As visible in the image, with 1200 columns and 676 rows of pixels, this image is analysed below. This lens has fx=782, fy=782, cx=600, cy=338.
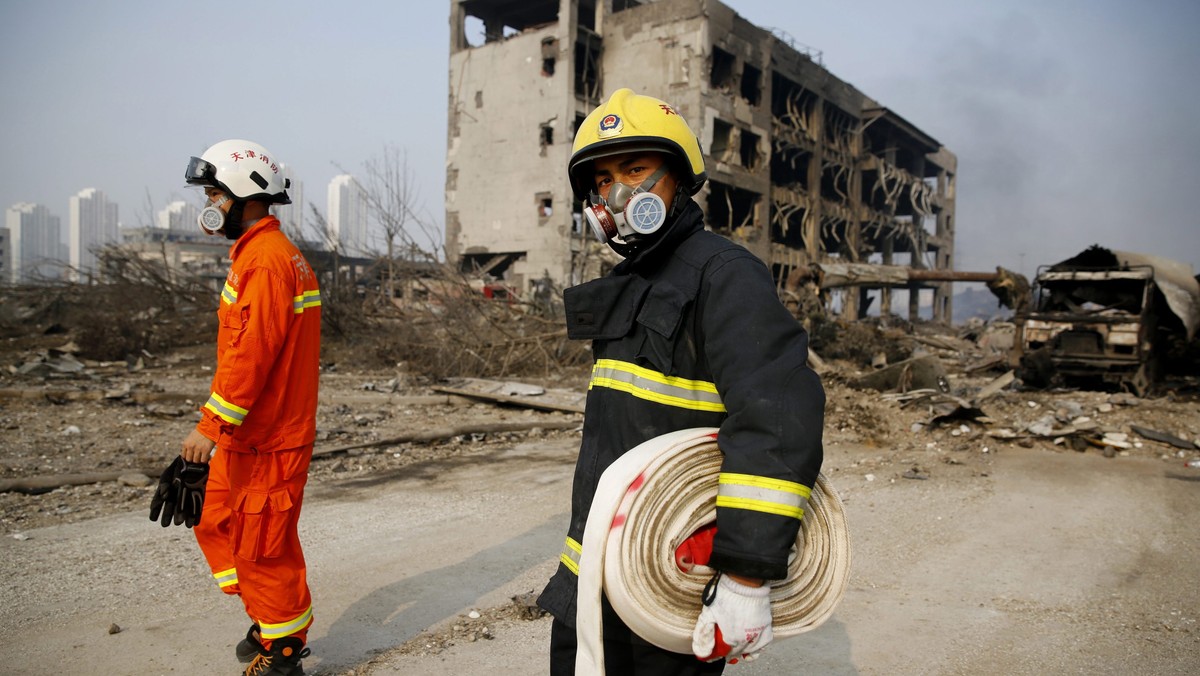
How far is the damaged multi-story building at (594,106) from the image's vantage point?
91.0 ft

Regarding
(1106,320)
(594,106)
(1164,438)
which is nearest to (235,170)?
(1164,438)

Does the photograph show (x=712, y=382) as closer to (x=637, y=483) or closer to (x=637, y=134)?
(x=637, y=483)

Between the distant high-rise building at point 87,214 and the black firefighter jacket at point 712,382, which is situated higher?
the distant high-rise building at point 87,214

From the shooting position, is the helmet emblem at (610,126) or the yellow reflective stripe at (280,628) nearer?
the helmet emblem at (610,126)

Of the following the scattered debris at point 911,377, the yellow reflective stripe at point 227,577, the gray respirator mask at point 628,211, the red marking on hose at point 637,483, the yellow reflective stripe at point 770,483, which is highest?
the gray respirator mask at point 628,211

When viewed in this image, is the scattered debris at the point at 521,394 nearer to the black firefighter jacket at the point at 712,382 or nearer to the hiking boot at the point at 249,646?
the hiking boot at the point at 249,646

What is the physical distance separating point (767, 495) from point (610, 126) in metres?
0.90

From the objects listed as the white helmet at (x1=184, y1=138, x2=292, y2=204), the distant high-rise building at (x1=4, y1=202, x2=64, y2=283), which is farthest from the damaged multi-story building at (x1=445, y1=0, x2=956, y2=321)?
the distant high-rise building at (x1=4, y1=202, x2=64, y2=283)

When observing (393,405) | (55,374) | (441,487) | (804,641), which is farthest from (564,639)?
(55,374)

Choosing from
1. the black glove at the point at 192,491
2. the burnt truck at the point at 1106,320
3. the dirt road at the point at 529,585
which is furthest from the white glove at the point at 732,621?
the burnt truck at the point at 1106,320

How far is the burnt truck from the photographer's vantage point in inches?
480

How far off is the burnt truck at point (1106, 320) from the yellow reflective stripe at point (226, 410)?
42.8ft

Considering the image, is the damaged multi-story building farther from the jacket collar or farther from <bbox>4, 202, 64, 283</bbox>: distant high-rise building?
<bbox>4, 202, 64, 283</bbox>: distant high-rise building

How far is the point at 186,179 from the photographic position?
10.1ft
